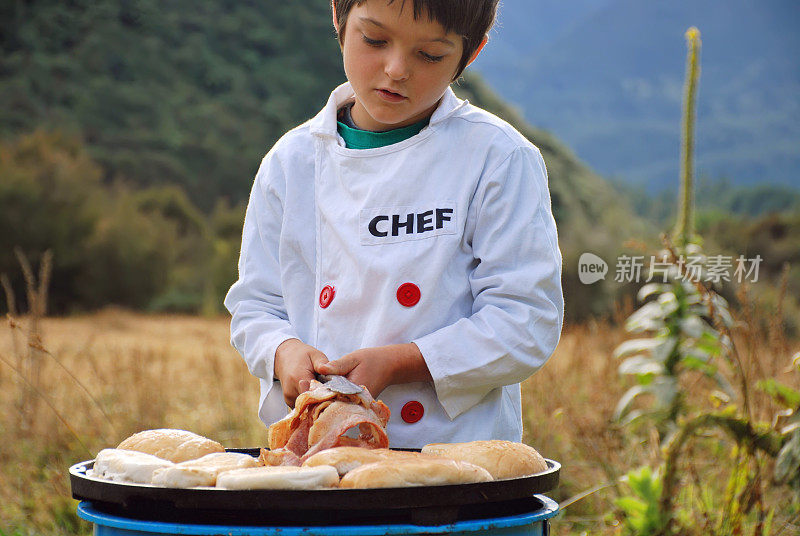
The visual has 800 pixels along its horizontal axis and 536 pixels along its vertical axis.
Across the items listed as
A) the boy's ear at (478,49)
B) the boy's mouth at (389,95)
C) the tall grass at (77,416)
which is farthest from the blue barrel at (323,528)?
the tall grass at (77,416)

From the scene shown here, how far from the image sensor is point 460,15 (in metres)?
1.76

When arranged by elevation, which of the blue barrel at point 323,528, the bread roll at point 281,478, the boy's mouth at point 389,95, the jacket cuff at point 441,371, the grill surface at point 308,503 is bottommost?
Result: the blue barrel at point 323,528

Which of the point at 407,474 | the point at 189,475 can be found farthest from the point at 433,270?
the point at 189,475

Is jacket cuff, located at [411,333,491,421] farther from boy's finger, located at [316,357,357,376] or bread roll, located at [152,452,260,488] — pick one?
bread roll, located at [152,452,260,488]

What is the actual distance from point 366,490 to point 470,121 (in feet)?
3.25

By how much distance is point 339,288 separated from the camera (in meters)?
1.95

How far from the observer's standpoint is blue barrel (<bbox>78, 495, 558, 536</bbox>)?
4.14ft

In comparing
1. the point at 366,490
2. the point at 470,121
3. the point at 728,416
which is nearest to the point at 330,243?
the point at 470,121

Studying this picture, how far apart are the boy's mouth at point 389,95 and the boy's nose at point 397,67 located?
0.07 m

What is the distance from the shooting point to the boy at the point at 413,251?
1751 mm

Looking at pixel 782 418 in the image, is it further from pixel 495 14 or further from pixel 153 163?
pixel 153 163

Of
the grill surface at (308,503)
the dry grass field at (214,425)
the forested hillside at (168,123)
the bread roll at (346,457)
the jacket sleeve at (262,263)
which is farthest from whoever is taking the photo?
the forested hillside at (168,123)

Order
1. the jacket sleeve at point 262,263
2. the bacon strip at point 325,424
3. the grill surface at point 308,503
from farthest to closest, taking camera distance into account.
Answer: the jacket sleeve at point 262,263, the bacon strip at point 325,424, the grill surface at point 308,503

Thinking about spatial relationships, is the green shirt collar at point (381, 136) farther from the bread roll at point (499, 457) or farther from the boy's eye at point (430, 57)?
the bread roll at point (499, 457)
